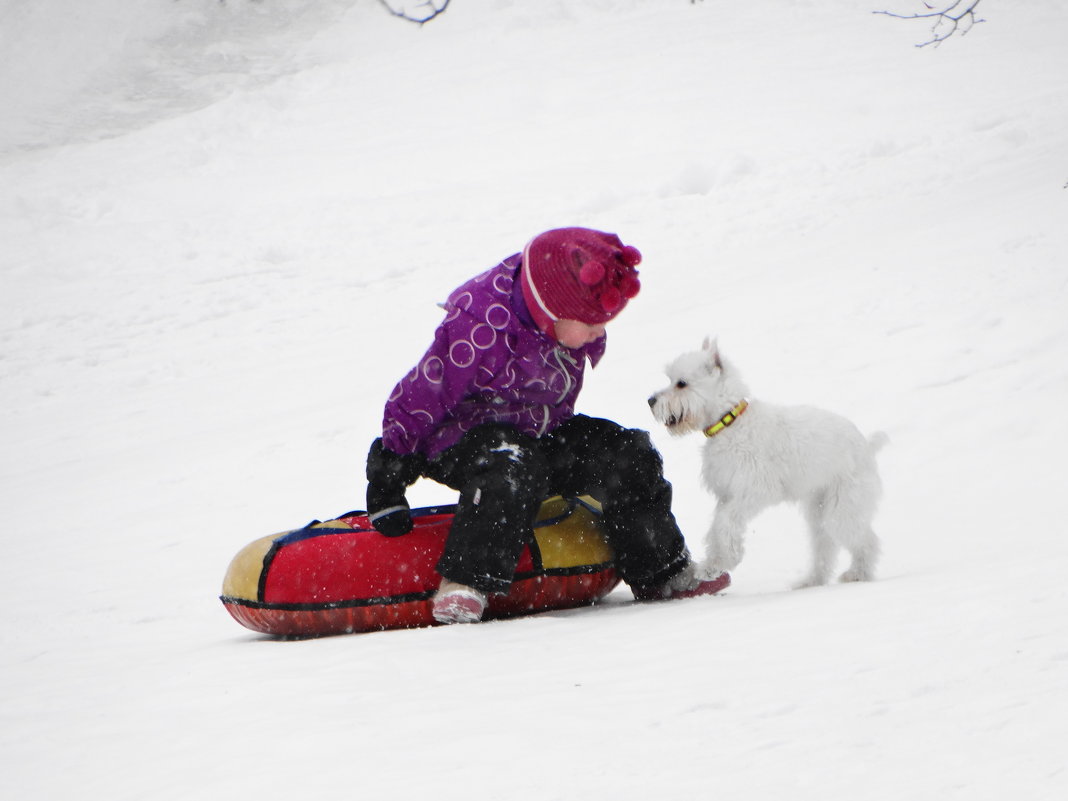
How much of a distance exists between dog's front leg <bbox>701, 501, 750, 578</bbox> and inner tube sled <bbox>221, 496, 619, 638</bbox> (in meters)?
0.37

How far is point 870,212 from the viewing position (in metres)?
8.77

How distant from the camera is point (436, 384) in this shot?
3.39 meters

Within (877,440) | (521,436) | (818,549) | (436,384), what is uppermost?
(436,384)

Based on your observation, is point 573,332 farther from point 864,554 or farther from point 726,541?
point 864,554

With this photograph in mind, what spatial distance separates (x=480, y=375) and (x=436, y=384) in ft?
0.51

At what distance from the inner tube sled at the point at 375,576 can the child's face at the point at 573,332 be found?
0.71 metres

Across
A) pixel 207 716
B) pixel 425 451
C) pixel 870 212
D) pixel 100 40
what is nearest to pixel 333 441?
pixel 425 451

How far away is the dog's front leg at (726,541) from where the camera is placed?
366 cm

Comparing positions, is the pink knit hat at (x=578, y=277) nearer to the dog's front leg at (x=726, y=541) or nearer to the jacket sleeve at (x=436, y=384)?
the jacket sleeve at (x=436, y=384)

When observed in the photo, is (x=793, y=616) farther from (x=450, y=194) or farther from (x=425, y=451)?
(x=450, y=194)

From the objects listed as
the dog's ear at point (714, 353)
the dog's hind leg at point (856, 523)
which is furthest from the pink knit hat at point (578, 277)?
the dog's hind leg at point (856, 523)

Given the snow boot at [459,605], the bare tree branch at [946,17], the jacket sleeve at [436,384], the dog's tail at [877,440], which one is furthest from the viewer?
the bare tree branch at [946,17]

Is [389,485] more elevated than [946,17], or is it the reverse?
[946,17]

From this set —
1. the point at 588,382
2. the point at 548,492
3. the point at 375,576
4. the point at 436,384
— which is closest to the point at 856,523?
the point at 548,492
